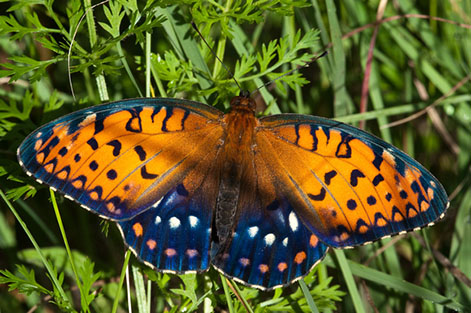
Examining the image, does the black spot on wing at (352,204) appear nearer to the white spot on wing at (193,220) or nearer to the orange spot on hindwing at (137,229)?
the white spot on wing at (193,220)

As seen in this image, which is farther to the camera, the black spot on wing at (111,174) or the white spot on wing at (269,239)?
the white spot on wing at (269,239)

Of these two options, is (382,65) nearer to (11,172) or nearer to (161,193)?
(161,193)

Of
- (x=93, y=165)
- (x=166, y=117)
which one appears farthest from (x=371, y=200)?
(x=93, y=165)

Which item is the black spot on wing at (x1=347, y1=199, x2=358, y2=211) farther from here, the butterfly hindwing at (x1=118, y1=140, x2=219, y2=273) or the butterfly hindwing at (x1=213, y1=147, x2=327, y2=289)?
the butterfly hindwing at (x1=118, y1=140, x2=219, y2=273)

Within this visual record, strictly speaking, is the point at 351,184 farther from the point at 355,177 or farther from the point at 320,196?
the point at 320,196

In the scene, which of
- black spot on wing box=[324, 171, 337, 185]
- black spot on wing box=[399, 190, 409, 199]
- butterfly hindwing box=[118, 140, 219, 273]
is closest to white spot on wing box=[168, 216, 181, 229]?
butterfly hindwing box=[118, 140, 219, 273]

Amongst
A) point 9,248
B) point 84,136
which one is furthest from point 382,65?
point 9,248

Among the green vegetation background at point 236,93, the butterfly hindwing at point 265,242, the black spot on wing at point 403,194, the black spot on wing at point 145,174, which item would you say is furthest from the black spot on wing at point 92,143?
the black spot on wing at point 403,194
